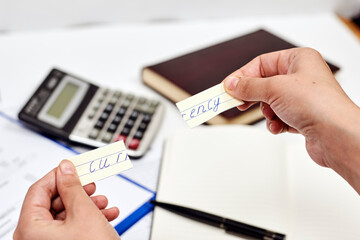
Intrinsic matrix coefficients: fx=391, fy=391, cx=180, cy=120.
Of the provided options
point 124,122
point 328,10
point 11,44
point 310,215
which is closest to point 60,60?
point 11,44

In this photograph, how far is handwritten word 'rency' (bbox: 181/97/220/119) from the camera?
41cm

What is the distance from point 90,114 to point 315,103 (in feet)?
1.09

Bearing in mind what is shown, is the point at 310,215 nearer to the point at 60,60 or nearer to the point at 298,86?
the point at 298,86

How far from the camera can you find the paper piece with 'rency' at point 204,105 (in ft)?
1.32

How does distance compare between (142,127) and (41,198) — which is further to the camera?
(142,127)

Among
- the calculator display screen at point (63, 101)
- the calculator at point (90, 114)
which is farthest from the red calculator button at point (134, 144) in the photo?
the calculator display screen at point (63, 101)

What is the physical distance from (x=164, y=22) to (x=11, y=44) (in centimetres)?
32

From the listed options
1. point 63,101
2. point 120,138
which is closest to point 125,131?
point 120,138

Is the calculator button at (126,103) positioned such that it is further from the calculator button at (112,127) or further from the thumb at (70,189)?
the thumb at (70,189)

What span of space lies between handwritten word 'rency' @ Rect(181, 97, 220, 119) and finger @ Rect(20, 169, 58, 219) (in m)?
0.15

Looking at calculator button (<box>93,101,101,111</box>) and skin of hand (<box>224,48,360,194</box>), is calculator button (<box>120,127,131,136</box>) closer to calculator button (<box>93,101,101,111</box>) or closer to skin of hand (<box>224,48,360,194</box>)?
calculator button (<box>93,101,101,111</box>)

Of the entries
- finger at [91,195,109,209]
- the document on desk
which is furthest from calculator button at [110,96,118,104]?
finger at [91,195,109,209]

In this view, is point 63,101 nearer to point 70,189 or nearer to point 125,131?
point 125,131

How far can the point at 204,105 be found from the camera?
412 millimetres
